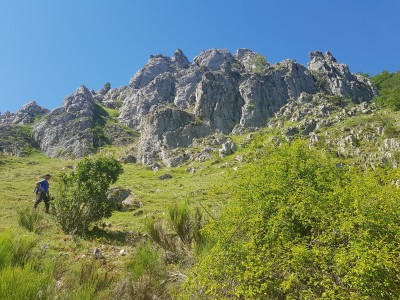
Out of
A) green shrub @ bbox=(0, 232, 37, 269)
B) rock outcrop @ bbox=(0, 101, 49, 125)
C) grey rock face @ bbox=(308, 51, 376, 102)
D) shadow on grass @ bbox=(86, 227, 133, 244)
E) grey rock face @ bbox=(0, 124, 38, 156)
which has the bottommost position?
shadow on grass @ bbox=(86, 227, 133, 244)

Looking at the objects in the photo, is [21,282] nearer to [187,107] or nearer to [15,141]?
[15,141]

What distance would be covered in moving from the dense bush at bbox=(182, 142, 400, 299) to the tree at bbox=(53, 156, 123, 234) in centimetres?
734

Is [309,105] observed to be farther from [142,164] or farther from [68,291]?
[68,291]

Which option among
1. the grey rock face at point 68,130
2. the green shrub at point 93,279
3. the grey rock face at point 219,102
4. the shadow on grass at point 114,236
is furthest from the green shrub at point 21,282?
the grey rock face at point 68,130


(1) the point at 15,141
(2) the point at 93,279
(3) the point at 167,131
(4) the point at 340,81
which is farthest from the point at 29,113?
(2) the point at 93,279

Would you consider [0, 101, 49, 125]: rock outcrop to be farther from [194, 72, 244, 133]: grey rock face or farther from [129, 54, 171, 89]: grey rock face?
[194, 72, 244, 133]: grey rock face

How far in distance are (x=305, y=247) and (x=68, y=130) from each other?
133 metres

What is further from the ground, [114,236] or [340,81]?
[340,81]

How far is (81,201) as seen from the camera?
1611 cm

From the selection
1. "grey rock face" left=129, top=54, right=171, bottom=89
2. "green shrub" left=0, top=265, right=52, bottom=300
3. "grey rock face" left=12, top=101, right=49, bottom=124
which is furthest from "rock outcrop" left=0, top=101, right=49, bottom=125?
"green shrub" left=0, top=265, right=52, bottom=300

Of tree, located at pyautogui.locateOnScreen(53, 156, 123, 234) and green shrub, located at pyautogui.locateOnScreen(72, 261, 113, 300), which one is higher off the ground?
tree, located at pyautogui.locateOnScreen(53, 156, 123, 234)

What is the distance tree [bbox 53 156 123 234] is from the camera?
51.2 ft

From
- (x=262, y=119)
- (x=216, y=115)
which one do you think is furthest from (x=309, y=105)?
(x=216, y=115)

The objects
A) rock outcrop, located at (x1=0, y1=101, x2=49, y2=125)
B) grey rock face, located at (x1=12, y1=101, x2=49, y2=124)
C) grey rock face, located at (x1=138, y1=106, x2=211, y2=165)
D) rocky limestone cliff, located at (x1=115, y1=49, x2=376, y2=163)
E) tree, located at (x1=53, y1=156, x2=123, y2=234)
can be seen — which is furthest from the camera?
grey rock face, located at (x1=12, y1=101, x2=49, y2=124)
